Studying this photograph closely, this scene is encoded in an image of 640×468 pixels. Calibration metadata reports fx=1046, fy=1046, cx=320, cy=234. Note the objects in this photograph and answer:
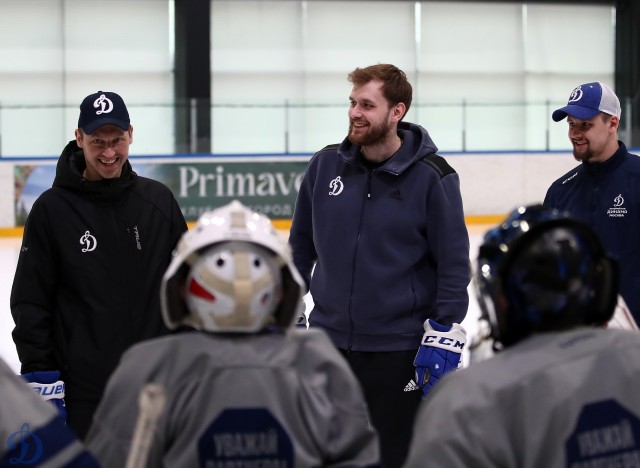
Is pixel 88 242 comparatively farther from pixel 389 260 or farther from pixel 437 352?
pixel 437 352

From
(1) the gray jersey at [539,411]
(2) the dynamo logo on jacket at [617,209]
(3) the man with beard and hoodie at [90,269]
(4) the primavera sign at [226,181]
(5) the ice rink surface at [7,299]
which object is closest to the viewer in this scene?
(1) the gray jersey at [539,411]

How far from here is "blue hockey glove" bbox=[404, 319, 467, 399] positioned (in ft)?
9.41

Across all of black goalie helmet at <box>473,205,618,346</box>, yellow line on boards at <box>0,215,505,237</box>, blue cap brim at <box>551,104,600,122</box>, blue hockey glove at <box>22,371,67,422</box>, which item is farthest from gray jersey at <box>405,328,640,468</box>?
yellow line on boards at <box>0,215,505,237</box>

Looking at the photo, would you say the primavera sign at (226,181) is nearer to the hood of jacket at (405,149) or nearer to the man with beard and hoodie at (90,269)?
the hood of jacket at (405,149)

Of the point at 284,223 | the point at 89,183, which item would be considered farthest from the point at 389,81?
the point at 284,223

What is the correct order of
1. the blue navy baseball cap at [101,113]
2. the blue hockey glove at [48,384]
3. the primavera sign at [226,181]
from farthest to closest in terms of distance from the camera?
the primavera sign at [226,181] < the blue navy baseball cap at [101,113] < the blue hockey glove at [48,384]

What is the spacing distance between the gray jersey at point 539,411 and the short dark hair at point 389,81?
5.72 ft

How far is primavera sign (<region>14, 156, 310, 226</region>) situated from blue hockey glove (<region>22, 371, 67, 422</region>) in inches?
342

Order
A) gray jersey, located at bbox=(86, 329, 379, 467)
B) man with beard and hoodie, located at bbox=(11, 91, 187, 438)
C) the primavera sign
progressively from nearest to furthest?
gray jersey, located at bbox=(86, 329, 379, 467) → man with beard and hoodie, located at bbox=(11, 91, 187, 438) → the primavera sign

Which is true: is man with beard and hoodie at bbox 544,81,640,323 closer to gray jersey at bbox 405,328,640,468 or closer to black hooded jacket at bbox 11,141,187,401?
black hooded jacket at bbox 11,141,187,401

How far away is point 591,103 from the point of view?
134 inches

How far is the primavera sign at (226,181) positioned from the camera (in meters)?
11.4

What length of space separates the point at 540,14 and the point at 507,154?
4560 millimetres

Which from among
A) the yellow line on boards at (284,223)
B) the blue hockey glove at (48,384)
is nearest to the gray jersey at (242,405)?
the blue hockey glove at (48,384)
